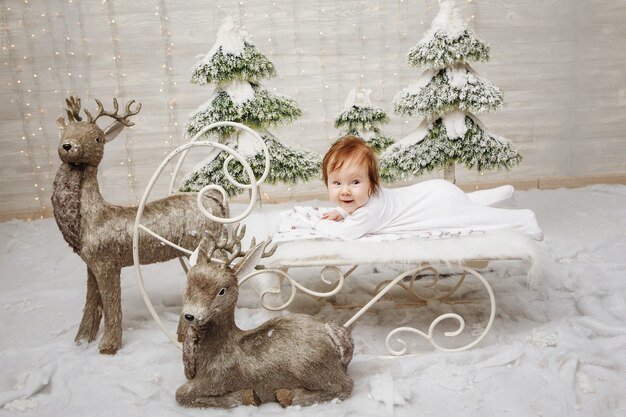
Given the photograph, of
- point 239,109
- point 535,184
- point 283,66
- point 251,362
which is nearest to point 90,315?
point 251,362

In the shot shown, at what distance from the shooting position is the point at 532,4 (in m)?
4.75

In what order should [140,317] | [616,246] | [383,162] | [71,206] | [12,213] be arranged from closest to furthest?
[71,206] → [140,317] → [616,246] → [383,162] → [12,213]

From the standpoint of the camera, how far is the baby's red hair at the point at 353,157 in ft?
7.98

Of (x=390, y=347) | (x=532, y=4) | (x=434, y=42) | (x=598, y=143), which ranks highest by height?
(x=532, y=4)

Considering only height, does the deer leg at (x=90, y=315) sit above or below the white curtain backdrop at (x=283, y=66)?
below

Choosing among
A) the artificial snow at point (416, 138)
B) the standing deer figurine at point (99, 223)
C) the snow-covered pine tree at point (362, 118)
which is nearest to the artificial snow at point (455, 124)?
the artificial snow at point (416, 138)

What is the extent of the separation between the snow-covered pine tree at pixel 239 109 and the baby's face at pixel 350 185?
984 mm

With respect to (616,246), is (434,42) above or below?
above

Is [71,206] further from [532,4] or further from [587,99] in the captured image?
[587,99]

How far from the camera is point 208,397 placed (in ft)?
6.50

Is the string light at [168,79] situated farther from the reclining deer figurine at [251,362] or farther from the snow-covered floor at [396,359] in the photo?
the reclining deer figurine at [251,362]

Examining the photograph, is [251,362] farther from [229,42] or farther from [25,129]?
[25,129]

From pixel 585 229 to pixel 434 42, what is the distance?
147cm

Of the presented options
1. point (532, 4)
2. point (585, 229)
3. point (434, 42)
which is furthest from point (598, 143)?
point (434, 42)
